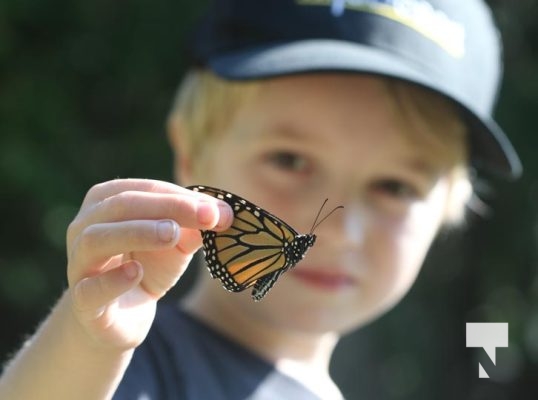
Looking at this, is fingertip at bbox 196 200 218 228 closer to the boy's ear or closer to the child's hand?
the child's hand

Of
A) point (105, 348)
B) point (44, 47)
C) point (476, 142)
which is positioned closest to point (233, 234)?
point (105, 348)

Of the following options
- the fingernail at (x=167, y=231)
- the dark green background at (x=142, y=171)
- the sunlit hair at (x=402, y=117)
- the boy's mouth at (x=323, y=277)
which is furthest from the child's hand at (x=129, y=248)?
the dark green background at (x=142, y=171)

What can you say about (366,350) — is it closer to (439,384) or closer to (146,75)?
(439,384)

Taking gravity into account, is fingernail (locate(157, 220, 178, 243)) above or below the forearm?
above

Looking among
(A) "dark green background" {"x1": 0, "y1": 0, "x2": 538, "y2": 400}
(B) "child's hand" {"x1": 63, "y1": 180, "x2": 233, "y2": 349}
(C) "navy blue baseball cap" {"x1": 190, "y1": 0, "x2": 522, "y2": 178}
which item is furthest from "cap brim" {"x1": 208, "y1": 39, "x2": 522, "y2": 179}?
(A) "dark green background" {"x1": 0, "y1": 0, "x2": 538, "y2": 400}

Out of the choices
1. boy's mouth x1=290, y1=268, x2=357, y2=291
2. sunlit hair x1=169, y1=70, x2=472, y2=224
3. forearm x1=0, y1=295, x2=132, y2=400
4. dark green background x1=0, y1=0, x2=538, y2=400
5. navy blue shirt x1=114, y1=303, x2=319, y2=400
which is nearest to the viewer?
forearm x1=0, y1=295, x2=132, y2=400
